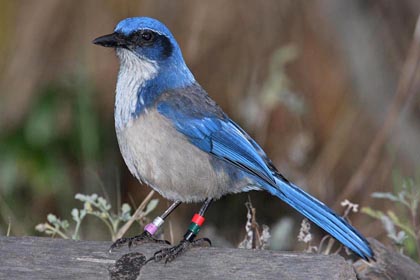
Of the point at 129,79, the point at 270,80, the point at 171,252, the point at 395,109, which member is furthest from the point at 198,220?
the point at 395,109

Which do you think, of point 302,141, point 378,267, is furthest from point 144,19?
point 302,141

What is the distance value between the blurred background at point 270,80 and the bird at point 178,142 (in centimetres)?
177

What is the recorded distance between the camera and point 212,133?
4.71 metres

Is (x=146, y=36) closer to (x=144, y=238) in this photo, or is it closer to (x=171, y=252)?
(x=144, y=238)

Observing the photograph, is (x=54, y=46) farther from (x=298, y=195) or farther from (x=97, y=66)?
(x=298, y=195)

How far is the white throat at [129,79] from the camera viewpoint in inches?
184

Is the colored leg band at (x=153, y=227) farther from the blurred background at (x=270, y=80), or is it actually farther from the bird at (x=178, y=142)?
the blurred background at (x=270, y=80)

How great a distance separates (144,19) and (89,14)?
3158 mm

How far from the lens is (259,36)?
319 inches

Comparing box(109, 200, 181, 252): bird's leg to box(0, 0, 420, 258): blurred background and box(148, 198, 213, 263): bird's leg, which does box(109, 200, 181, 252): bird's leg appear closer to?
box(148, 198, 213, 263): bird's leg

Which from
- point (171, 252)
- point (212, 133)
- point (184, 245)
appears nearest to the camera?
point (171, 252)

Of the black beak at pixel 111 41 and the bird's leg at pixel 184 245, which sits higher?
the black beak at pixel 111 41

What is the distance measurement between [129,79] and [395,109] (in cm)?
304

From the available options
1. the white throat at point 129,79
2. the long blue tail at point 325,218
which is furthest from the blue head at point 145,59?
the long blue tail at point 325,218
